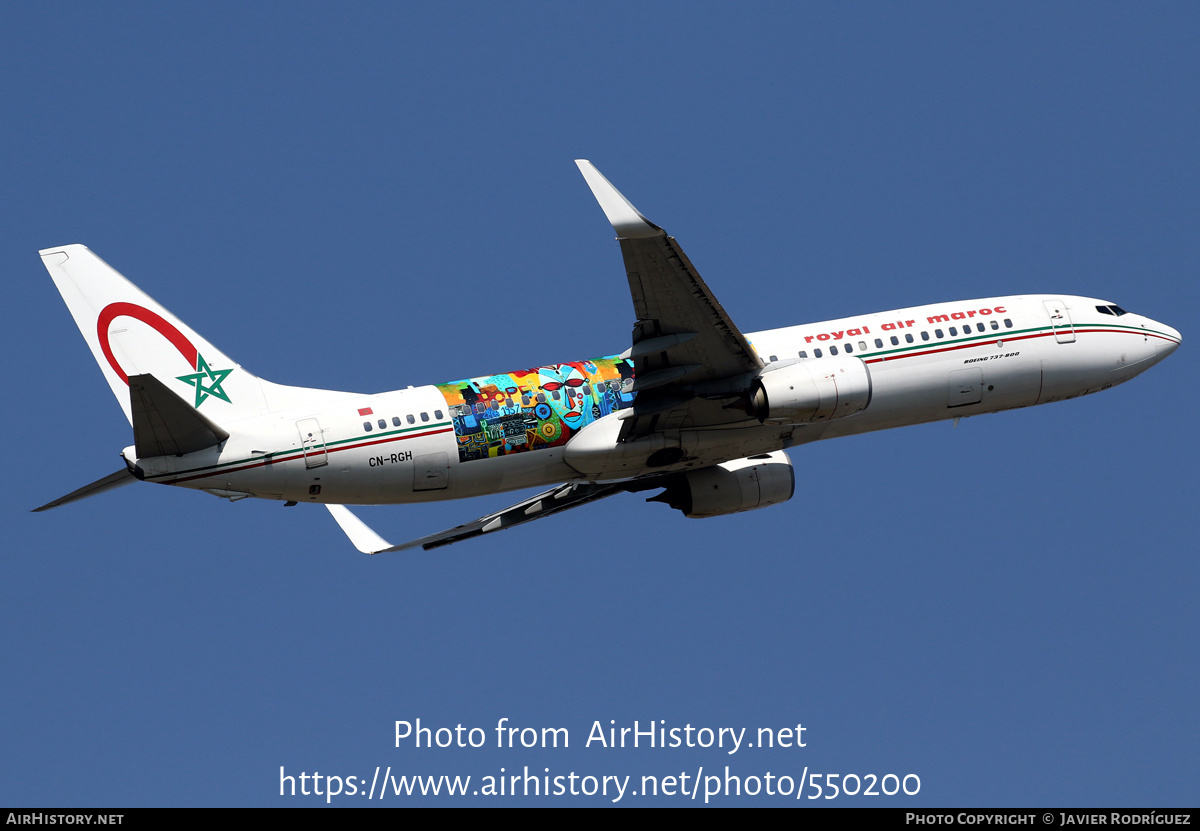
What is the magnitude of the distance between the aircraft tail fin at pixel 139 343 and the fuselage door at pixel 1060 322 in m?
22.9

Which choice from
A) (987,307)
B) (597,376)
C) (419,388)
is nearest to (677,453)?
(597,376)

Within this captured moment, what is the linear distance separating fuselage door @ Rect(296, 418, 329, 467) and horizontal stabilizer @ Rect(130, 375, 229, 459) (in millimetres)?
1890

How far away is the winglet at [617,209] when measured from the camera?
3316 centimetres

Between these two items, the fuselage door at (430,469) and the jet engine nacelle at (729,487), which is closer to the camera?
the fuselage door at (430,469)

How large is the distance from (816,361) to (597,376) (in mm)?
5969

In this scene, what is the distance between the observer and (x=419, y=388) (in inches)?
1529

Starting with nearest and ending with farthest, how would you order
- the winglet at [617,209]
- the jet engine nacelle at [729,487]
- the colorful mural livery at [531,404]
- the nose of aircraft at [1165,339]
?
the winglet at [617,209] → the colorful mural livery at [531,404] → the jet engine nacelle at [729,487] → the nose of aircraft at [1165,339]

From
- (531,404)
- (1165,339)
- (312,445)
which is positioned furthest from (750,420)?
(1165,339)

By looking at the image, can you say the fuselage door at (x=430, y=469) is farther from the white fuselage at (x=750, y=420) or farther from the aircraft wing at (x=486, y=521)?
the aircraft wing at (x=486, y=521)

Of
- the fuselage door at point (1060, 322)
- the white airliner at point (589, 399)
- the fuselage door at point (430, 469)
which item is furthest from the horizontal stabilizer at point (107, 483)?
the fuselage door at point (1060, 322)

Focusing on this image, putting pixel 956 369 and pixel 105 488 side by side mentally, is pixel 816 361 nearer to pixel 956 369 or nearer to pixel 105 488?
pixel 956 369
